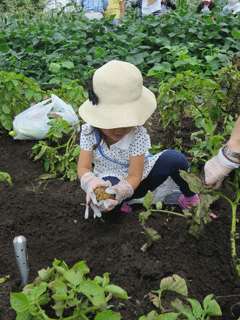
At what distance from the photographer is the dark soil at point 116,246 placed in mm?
1345

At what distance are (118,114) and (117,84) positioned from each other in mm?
140

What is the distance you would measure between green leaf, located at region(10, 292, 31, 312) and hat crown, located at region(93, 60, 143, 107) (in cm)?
94

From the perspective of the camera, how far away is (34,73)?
15.8 ft

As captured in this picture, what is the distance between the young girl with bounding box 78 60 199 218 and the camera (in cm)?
158

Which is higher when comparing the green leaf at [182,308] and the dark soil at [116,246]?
the green leaf at [182,308]

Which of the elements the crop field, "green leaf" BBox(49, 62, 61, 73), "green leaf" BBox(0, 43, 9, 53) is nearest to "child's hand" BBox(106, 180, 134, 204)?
the crop field

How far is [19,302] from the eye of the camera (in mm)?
992

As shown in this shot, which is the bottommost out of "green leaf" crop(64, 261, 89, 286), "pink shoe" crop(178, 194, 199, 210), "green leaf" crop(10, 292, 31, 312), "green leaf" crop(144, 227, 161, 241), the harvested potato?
"pink shoe" crop(178, 194, 199, 210)

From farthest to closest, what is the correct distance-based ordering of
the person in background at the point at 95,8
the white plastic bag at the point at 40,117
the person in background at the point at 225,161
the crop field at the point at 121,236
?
1. the person in background at the point at 95,8
2. the white plastic bag at the point at 40,117
3. the person in background at the point at 225,161
4. the crop field at the point at 121,236

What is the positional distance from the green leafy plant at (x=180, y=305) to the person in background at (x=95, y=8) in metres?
6.03

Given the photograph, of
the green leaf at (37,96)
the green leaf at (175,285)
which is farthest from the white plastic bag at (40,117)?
the green leaf at (175,285)

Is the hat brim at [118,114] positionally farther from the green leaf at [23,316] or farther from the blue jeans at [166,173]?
the green leaf at [23,316]

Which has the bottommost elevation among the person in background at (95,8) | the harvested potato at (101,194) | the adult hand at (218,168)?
the person in background at (95,8)

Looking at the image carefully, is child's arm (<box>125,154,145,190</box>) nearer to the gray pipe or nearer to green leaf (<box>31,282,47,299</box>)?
the gray pipe
